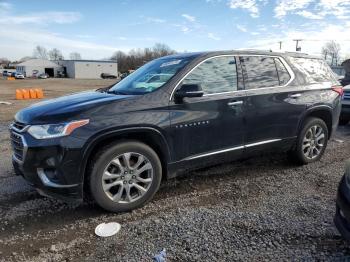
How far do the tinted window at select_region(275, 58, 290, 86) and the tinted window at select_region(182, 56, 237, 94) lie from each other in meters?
0.84

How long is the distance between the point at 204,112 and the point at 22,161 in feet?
6.86

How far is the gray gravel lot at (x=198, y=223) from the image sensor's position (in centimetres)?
298

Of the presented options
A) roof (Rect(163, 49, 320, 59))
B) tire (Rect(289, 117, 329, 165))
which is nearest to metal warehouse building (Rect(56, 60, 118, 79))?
roof (Rect(163, 49, 320, 59))

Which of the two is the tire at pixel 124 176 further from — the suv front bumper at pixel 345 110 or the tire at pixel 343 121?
the tire at pixel 343 121

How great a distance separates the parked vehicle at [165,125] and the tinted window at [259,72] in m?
0.01

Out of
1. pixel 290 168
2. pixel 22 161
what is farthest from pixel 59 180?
pixel 290 168

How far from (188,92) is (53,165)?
165cm

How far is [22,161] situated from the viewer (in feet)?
11.5

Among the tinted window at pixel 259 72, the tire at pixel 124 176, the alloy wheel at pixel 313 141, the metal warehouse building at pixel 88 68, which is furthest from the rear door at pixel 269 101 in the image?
the metal warehouse building at pixel 88 68

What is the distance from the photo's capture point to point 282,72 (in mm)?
4867

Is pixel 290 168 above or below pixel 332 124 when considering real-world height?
below

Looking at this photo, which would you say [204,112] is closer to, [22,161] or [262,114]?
[262,114]

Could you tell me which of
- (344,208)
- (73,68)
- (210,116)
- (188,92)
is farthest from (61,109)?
(73,68)

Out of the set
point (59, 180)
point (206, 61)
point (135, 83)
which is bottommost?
point (59, 180)
